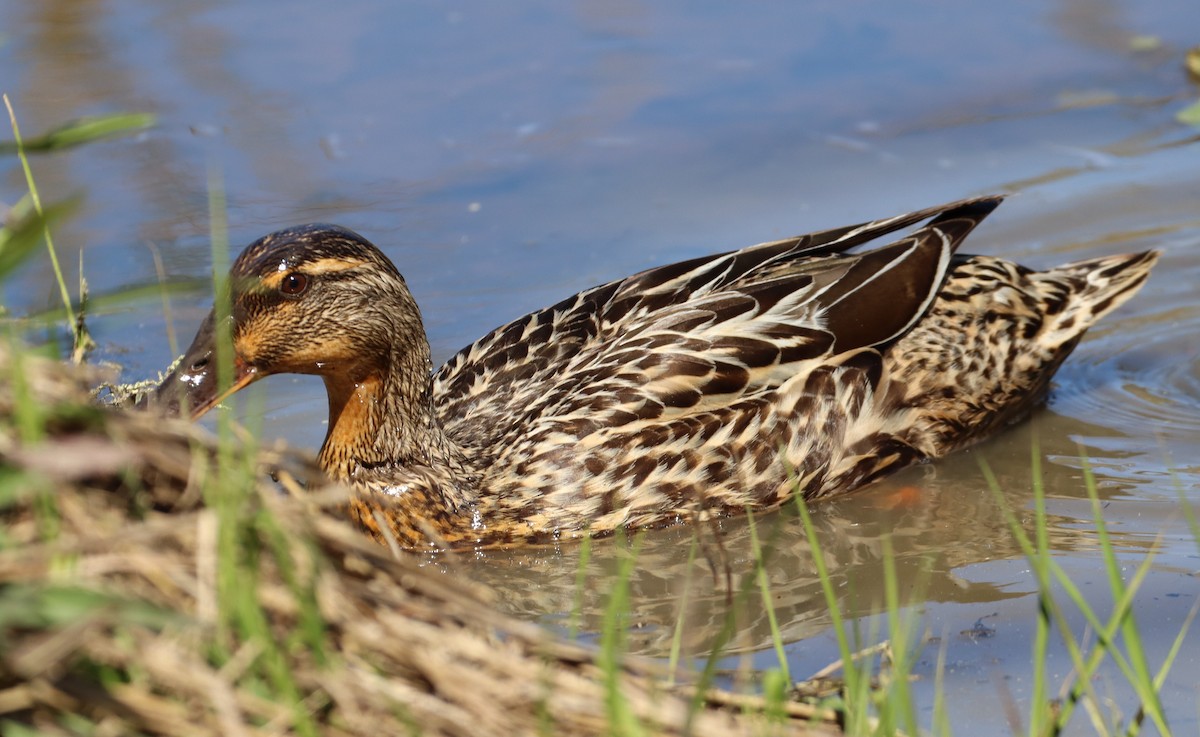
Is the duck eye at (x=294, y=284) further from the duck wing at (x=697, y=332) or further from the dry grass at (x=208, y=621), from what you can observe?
the dry grass at (x=208, y=621)

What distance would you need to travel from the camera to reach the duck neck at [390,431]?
6.30m

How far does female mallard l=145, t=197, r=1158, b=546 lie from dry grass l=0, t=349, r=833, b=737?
9.68ft

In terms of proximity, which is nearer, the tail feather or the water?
the water

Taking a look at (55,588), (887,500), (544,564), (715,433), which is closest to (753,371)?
(715,433)

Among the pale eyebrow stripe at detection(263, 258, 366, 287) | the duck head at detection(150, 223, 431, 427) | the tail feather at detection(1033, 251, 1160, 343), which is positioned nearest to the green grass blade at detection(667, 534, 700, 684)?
the duck head at detection(150, 223, 431, 427)

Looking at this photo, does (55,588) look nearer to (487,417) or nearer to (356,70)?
(487,417)

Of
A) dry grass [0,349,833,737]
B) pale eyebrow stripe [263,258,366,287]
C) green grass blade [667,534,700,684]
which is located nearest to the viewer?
dry grass [0,349,833,737]

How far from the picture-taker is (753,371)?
21.3 feet

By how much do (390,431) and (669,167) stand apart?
356 centimetres

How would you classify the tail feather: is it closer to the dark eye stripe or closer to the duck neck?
the duck neck

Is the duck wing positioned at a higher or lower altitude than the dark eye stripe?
lower

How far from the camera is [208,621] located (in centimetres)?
253

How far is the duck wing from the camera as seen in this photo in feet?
21.1

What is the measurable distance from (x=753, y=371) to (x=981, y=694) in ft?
7.29
